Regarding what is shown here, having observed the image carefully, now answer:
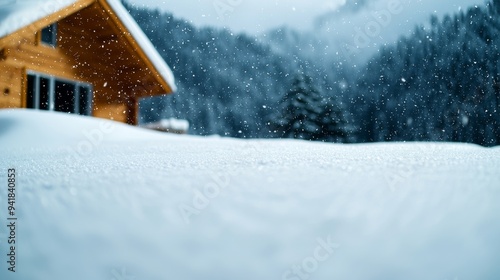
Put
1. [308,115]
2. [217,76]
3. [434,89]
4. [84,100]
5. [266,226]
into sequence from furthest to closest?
[217,76] → [434,89] → [308,115] → [84,100] → [266,226]

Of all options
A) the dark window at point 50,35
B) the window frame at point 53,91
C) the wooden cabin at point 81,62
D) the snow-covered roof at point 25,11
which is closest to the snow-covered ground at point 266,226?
the snow-covered roof at point 25,11

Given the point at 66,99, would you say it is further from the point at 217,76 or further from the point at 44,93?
the point at 217,76

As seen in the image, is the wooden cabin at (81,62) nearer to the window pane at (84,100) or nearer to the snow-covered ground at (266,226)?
the window pane at (84,100)

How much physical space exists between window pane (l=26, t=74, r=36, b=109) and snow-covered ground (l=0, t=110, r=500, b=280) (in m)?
5.24

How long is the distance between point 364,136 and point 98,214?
20.6m

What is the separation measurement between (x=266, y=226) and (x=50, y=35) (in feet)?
20.8

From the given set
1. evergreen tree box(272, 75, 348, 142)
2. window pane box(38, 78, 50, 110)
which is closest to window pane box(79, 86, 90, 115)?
window pane box(38, 78, 50, 110)

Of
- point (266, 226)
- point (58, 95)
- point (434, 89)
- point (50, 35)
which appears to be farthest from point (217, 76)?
point (266, 226)

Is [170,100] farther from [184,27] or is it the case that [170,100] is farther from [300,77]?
[300,77]

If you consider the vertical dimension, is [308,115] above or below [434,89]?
below

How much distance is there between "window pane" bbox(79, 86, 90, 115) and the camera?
6.17 m

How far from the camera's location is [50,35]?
568 cm

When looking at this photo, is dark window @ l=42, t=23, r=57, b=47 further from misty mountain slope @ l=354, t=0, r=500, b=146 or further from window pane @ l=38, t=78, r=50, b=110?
misty mountain slope @ l=354, t=0, r=500, b=146

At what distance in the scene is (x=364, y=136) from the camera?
20094 millimetres
